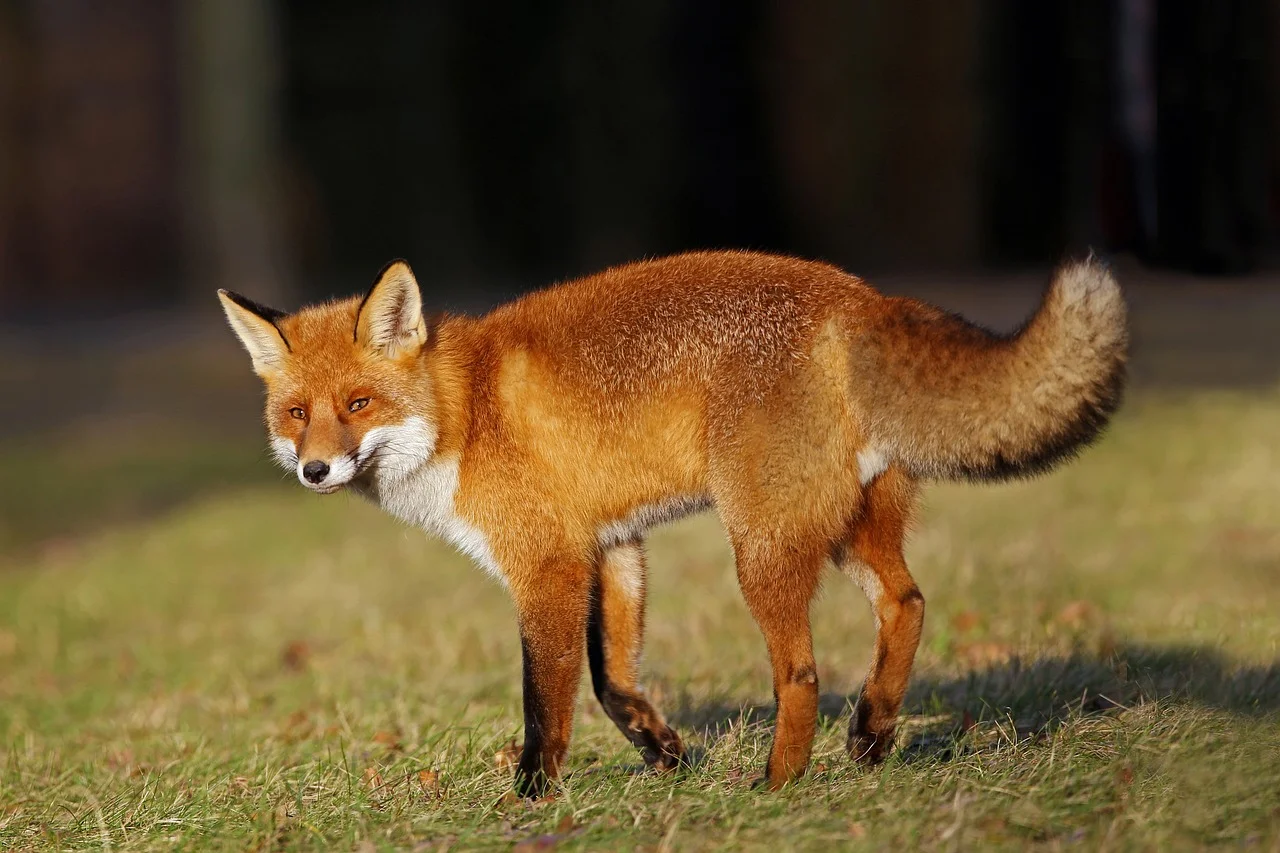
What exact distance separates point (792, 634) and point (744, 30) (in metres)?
17.0

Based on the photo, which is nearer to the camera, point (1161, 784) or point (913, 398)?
point (1161, 784)

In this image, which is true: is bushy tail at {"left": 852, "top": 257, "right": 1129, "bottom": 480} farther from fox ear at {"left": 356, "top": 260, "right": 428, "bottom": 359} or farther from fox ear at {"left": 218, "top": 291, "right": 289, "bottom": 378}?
fox ear at {"left": 218, "top": 291, "right": 289, "bottom": 378}

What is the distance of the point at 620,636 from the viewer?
5.27 metres

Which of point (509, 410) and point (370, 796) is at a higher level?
point (509, 410)

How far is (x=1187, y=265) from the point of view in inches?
368

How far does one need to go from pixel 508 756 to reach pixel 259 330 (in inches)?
71.0

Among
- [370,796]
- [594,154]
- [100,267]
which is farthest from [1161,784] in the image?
[100,267]

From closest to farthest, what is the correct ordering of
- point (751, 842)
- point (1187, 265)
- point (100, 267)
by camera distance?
point (751, 842), point (1187, 265), point (100, 267)

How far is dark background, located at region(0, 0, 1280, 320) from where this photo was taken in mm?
18203

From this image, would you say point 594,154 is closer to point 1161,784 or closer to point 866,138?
point 866,138

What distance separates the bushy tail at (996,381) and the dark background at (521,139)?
7.57m

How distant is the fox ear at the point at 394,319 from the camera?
5.08 m

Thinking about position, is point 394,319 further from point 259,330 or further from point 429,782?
point 429,782

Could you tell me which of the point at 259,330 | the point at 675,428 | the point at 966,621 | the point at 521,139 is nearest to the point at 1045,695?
the point at 966,621
